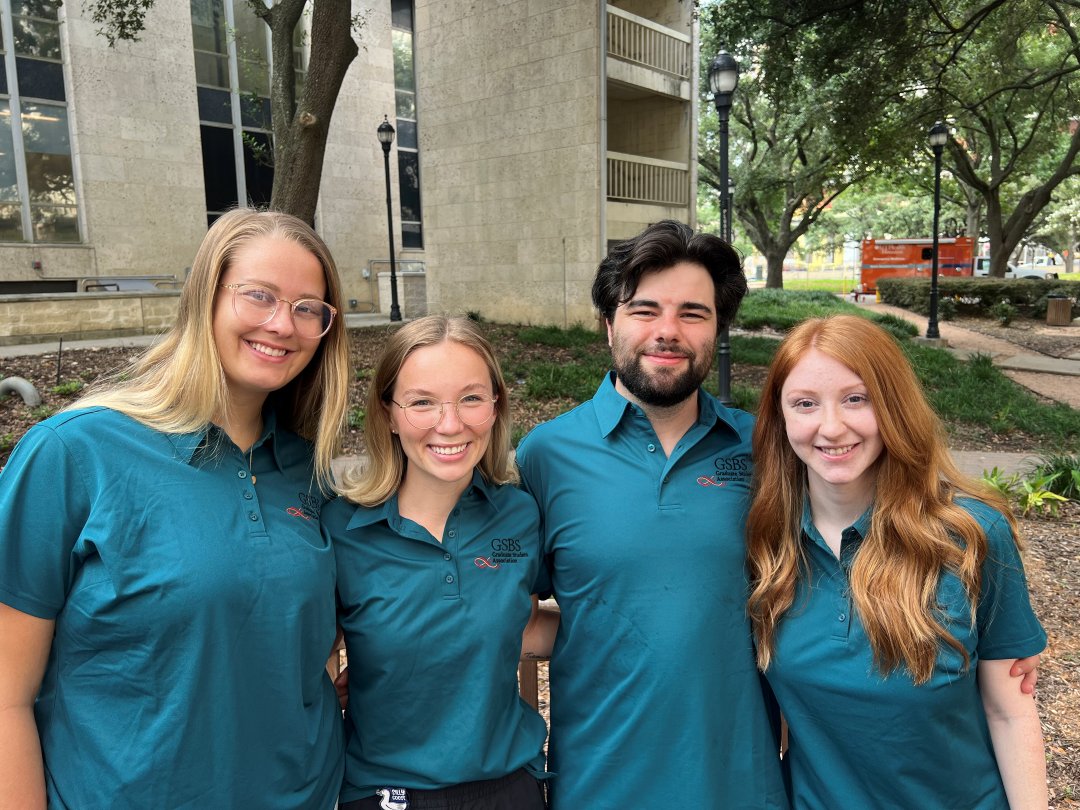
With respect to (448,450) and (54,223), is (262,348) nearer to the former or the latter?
(448,450)

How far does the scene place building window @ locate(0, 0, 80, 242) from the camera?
18109mm

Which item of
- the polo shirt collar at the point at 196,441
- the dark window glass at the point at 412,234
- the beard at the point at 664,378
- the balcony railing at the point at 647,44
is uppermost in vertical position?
the balcony railing at the point at 647,44

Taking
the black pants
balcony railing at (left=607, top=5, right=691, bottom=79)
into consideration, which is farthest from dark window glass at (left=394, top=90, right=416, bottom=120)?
the black pants

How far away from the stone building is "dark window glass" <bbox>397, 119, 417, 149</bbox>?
4.28 m

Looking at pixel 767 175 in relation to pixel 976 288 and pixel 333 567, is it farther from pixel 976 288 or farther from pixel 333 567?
pixel 333 567

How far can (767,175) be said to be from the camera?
114ft

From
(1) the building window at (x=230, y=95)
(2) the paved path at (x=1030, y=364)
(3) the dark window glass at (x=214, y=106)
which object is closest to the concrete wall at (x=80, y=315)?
(1) the building window at (x=230, y=95)

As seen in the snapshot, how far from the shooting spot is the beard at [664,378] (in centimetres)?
246

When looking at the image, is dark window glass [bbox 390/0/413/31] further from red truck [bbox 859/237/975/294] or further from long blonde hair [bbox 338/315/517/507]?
red truck [bbox 859/237/975/294]

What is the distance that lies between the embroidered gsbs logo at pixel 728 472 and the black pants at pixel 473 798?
1041 mm

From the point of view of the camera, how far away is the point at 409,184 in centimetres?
2530

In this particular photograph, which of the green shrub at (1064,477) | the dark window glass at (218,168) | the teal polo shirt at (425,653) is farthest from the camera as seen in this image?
the dark window glass at (218,168)

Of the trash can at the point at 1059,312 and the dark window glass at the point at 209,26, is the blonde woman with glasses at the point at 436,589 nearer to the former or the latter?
the dark window glass at the point at 209,26

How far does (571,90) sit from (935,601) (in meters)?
16.0
